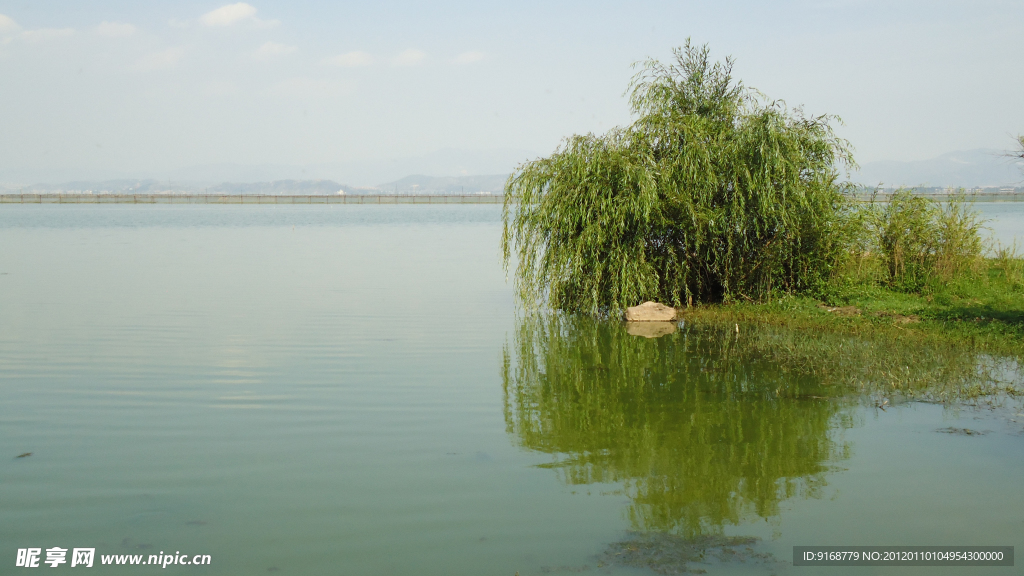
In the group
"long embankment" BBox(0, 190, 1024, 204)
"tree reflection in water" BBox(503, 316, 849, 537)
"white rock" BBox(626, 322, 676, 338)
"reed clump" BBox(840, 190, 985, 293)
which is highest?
"long embankment" BBox(0, 190, 1024, 204)

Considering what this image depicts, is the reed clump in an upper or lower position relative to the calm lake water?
upper

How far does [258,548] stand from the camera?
697 cm

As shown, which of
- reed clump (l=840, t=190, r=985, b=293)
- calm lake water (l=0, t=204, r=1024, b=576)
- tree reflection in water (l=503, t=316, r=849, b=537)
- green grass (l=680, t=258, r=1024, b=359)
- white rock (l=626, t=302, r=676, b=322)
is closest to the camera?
calm lake water (l=0, t=204, r=1024, b=576)

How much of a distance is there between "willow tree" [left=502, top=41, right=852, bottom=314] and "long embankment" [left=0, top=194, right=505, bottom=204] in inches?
4784

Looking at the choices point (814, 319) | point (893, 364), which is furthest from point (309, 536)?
point (814, 319)

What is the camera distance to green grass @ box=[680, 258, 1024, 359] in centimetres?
1519

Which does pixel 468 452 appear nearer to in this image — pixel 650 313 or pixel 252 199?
pixel 650 313

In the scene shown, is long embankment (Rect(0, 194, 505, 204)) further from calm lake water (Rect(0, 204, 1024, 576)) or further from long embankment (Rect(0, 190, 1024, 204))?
calm lake water (Rect(0, 204, 1024, 576))

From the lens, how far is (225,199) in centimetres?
15662

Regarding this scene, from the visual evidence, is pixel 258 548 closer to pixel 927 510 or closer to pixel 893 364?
pixel 927 510

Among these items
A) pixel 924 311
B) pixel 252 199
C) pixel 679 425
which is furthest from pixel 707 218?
pixel 252 199

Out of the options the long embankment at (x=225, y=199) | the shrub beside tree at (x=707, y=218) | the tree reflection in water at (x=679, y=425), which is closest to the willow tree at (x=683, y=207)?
the shrub beside tree at (x=707, y=218)

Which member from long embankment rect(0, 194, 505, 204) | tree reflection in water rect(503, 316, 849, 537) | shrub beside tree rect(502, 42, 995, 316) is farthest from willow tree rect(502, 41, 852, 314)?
long embankment rect(0, 194, 505, 204)

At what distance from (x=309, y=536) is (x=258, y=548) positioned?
445mm
